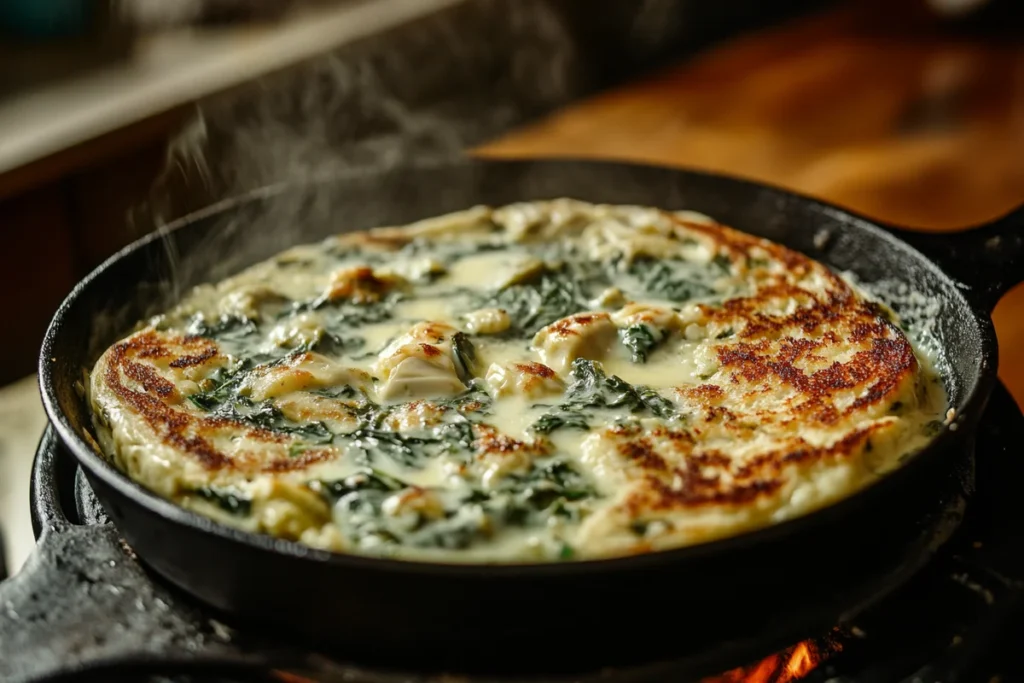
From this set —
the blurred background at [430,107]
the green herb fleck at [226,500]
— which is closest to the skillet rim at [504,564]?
the green herb fleck at [226,500]

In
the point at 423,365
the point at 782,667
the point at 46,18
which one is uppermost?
the point at 46,18

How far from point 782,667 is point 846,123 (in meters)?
3.99

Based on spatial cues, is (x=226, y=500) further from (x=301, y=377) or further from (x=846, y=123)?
(x=846, y=123)

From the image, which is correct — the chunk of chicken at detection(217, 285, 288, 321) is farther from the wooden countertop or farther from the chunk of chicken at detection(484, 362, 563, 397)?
the wooden countertop

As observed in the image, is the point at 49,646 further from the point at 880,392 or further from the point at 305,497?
Result: the point at 880,392

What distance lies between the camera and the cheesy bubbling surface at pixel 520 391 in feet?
5.49

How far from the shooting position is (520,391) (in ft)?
6.72

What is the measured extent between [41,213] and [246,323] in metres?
2.01

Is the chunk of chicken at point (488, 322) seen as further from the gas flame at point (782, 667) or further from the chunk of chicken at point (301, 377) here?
the gas flame at point (782, 667)

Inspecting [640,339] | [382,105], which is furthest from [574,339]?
[382,105]

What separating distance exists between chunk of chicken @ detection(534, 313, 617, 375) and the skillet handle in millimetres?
768

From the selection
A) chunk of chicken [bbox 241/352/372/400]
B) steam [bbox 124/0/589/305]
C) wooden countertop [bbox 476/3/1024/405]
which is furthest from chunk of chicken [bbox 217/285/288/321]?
wooden countertop [bbox 476/3/1024/405]

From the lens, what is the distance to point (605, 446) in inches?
Answer: 72.2

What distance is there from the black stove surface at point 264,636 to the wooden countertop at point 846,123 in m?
1.98
